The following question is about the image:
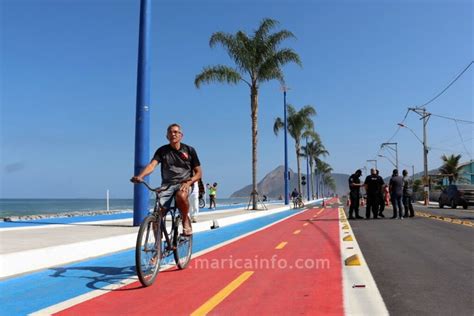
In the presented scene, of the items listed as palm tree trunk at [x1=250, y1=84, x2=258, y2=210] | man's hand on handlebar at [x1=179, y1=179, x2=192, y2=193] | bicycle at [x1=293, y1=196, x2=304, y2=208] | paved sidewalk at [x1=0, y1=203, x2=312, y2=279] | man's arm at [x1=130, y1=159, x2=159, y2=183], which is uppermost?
palm tree trunk at [x1=250, y1=84, x2=258, y2=210]

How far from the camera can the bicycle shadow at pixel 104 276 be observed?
18.6 feet

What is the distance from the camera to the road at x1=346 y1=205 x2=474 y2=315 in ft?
14.9

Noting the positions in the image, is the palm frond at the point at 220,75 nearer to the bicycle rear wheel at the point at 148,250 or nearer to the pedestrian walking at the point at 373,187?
the pedestrian walking at the point at 373,187

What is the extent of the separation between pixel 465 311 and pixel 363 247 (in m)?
4.91

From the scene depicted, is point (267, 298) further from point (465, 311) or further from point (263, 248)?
point (263, 248)

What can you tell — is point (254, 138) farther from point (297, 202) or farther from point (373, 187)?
point (297, 202)

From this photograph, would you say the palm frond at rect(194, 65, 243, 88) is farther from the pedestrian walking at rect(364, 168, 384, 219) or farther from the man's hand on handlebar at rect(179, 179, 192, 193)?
the man's hand on handlebar at rect(179, 179, 192, 193)

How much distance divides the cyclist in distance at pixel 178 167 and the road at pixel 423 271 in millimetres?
2872

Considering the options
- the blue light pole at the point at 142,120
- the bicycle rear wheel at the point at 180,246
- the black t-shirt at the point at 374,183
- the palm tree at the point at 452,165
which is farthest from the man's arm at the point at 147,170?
the palm tree at the point at 452,165

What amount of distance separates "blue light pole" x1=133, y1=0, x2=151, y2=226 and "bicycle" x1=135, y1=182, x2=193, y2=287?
5.35 m

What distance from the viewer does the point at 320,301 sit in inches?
186

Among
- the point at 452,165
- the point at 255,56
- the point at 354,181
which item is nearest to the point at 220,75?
the point at 255,56

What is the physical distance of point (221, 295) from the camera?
16.8 feet

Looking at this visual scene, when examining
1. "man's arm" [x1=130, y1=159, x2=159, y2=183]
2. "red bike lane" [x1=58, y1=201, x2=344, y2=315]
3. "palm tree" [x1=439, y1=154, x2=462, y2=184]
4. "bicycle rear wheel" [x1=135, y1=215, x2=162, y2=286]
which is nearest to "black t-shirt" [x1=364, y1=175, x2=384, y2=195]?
"red bike lane" [x1=58, y1=201, x2=344, y2=315]
